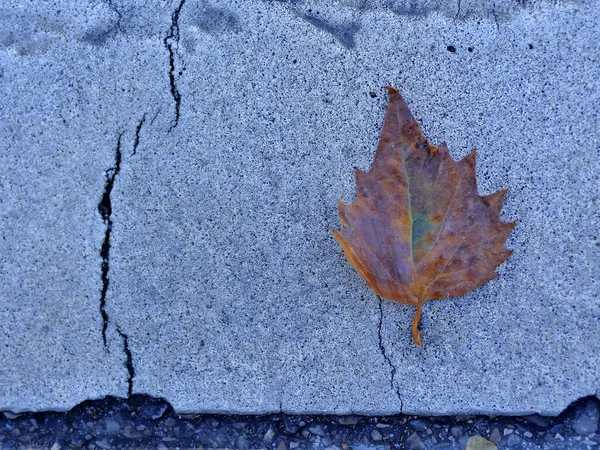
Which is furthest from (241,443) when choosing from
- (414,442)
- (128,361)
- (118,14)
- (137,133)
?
(118,14)

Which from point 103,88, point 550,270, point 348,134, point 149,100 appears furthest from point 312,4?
point 550,270

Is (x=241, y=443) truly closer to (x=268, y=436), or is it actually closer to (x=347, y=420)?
(x=268, y=436)

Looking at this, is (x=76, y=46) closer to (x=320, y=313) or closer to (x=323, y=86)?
(x=323, y=86)

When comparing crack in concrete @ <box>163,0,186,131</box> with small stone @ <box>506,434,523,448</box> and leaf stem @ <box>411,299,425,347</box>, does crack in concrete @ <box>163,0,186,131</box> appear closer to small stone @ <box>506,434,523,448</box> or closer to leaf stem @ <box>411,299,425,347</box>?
leaf stem @ <box>411,299,425,347</box>

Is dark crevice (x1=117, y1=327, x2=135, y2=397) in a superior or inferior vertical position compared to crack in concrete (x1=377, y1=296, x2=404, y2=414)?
inferior

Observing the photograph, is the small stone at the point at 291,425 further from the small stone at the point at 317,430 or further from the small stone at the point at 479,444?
the small stone at the point at 479,444

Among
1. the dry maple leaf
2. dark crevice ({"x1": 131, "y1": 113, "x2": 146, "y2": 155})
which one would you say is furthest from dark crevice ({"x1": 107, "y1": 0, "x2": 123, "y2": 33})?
the dry maple leaf
